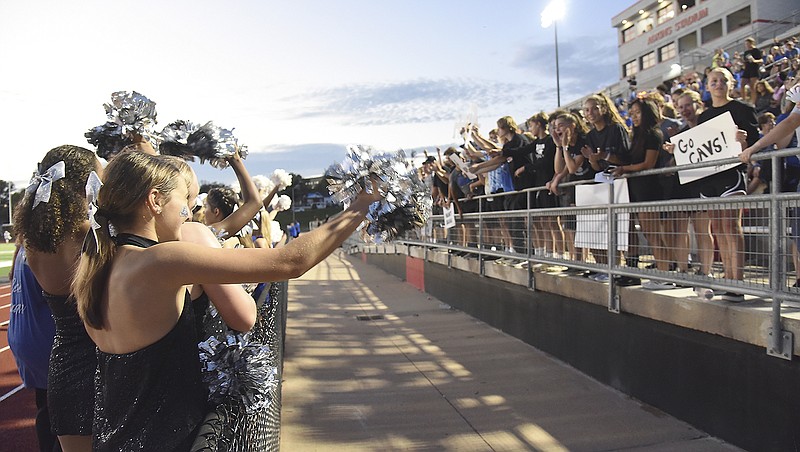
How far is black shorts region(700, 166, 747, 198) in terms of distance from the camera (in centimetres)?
459

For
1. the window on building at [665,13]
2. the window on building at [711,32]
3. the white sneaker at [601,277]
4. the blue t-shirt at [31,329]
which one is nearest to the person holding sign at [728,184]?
the white sneaker at [601,277]

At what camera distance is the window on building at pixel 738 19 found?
135ft

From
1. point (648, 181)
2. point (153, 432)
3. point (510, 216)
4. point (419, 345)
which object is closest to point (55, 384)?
point (153, 432)

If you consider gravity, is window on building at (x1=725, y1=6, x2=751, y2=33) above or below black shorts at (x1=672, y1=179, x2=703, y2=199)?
above

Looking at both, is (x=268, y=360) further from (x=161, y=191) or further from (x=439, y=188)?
(x=439, y=188)

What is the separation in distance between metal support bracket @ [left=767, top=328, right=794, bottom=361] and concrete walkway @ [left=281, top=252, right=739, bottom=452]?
0.79 meters

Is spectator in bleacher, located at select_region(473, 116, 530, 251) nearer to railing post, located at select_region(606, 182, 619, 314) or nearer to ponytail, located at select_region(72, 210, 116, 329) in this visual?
railing post, located at select_region(606, 182, 619, 314)

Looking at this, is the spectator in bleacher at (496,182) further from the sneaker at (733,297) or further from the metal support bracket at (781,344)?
the metal support bracket at (781,344)

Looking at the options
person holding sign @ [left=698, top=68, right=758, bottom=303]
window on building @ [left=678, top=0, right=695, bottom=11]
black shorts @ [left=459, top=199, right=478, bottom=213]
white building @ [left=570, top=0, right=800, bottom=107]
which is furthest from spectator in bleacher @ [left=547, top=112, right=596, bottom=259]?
window on building @ [left=678, top=0, right=695, bottom=11]

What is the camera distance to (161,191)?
1.89 m

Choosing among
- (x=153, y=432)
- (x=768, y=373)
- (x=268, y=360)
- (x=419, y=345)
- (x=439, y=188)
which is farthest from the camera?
(x=439, y=188)

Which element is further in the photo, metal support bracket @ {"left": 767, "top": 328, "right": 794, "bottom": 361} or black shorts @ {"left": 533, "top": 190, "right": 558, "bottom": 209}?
black shorts @ {"left": 533, "top": 190, "right": 558, "bottom": 209}

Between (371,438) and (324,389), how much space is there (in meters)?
1.42

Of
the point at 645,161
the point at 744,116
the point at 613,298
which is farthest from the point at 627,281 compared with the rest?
the point at 744,116
